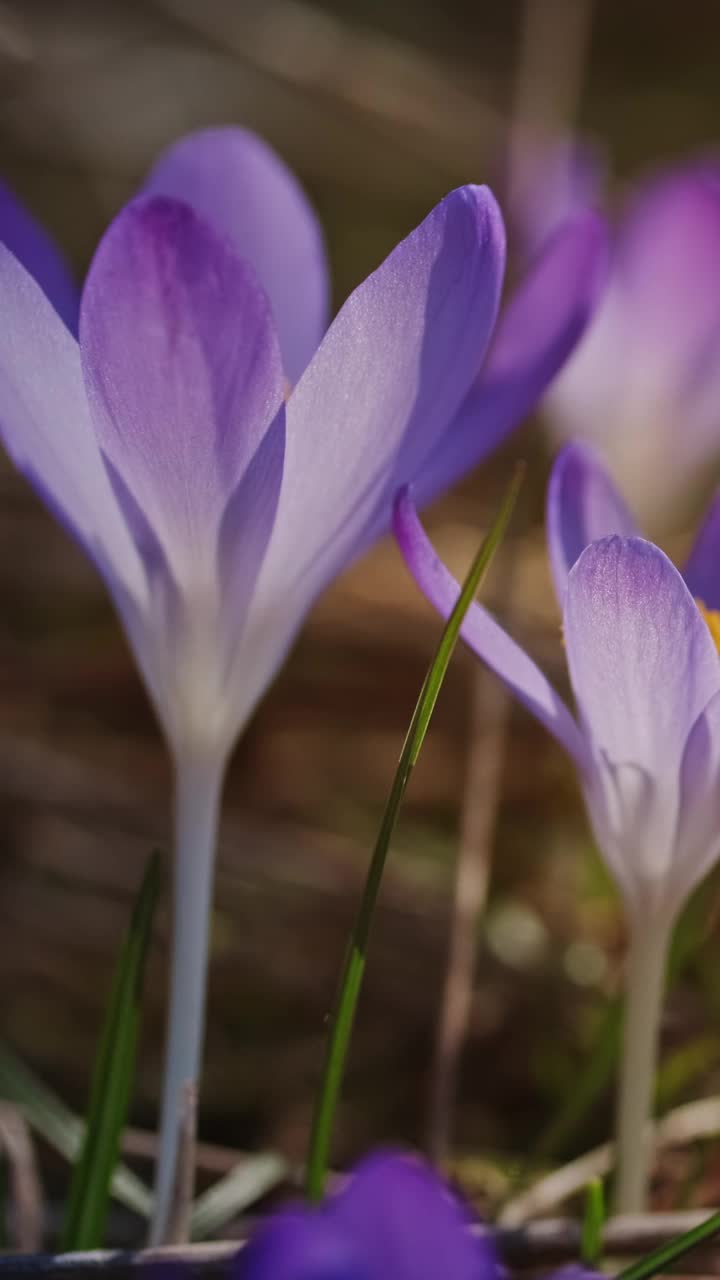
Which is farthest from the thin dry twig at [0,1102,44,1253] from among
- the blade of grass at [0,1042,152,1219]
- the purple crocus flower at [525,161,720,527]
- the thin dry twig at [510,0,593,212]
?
the thin dry twig at [510,0,593,212]

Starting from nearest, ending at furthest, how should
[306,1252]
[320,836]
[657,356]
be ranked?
[306,1252], [320,836], [657,356]

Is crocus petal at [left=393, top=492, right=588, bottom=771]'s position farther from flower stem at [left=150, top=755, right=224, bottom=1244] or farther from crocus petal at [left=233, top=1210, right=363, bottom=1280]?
crocus petal at [left=233, top=1210, right=363, bottom=1280]

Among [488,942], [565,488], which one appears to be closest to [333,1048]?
[565,488]

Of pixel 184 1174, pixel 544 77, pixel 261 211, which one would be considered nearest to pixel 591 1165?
pixel 184 1174

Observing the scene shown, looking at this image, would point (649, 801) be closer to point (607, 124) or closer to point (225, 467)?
point (225, 467)

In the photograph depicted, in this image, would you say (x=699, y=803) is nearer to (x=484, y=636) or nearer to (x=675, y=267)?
(x=484, y=636)

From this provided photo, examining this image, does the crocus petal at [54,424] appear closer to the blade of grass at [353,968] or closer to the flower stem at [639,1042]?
the blade of grass at [353,968]
